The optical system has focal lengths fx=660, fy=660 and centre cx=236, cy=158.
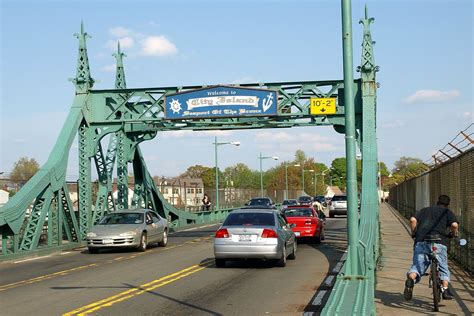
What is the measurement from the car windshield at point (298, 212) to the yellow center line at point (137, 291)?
25.5ft

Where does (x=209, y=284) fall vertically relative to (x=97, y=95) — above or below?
below

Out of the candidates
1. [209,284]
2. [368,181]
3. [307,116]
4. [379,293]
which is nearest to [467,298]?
[379,293]

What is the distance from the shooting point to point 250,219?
55.0ft

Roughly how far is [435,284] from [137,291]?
5432 millimetres

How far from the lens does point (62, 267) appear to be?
17422mm

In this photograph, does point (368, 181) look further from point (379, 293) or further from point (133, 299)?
point (133, 299)

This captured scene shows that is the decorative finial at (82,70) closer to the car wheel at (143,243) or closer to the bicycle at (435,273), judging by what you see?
the car wheel at (143,243)

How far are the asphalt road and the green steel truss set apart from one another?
2053 millimetres

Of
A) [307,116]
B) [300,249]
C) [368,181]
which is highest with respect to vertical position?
[307,116]

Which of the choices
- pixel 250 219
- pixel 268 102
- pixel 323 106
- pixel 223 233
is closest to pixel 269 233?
pixel 250 219

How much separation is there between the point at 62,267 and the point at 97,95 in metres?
11.4

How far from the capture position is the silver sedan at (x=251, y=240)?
631 inches

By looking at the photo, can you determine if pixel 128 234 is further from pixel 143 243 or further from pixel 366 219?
pixel 366 219

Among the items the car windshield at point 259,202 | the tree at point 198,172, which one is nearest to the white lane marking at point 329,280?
the car windshield at point 259,202
